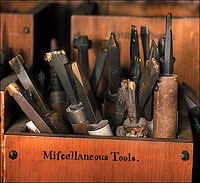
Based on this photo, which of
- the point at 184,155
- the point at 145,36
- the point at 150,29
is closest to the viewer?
the point at 184,155

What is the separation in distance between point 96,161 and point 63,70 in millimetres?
136

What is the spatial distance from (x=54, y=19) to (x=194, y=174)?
1.94 ft

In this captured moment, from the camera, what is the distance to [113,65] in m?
0.69

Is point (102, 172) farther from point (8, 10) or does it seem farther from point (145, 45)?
point (8, 10)

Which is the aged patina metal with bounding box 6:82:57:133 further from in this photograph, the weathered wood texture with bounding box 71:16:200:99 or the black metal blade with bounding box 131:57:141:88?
the weathered wood texture with bounding box 71:16:200:99

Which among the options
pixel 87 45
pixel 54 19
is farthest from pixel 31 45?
pixel 54 19

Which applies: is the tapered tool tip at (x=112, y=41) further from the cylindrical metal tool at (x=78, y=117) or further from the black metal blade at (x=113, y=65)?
the cylindrical metal tool at (x=78, y=117)

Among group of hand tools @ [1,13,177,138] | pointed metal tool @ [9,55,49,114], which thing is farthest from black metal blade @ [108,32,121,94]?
pointed metal tool @ [9,55,49,114]

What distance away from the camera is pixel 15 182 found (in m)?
0.65

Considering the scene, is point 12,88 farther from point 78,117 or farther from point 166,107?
point 166,107

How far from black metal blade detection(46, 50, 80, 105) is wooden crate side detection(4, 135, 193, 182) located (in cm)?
7

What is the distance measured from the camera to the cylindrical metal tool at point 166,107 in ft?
2.06

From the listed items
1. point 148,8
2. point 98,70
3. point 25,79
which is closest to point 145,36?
point 98,70

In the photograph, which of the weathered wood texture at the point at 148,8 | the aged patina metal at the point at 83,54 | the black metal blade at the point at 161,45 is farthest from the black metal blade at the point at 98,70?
the weathered wood texture at the point at 148,8
